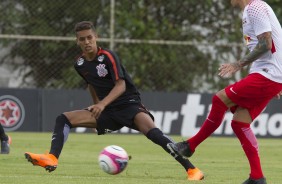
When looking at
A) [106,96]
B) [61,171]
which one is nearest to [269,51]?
[106,96]

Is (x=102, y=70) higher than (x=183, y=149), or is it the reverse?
(x=102, y=70)

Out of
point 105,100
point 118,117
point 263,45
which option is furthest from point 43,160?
point 263,45

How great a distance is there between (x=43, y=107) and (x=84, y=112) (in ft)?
34.6

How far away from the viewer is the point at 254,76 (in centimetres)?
918

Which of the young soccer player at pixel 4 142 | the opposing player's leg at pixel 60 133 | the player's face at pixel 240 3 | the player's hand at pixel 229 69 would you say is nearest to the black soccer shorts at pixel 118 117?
the opposing player's leg at pixel 60 133

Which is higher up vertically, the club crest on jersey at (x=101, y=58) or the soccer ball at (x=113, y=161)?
the club crest on jersey at (x=101, y=58)

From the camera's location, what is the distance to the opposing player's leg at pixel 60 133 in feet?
32.5

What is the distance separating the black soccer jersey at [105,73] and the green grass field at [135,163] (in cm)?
94

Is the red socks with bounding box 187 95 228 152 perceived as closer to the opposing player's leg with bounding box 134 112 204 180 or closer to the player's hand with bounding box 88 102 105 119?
the opposing player's leg with bounding box 134 112 204 180

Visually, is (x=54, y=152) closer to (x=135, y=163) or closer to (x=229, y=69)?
(x=229, y=69)

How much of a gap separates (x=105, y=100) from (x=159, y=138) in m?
0.75

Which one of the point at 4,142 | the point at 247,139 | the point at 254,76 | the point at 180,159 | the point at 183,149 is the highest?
the point at 254,76

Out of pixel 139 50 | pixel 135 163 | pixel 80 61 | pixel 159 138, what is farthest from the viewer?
pixel 139 50

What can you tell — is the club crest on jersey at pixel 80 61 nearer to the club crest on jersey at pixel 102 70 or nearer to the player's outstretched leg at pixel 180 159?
the club crest on jersey at pixel 102 70
